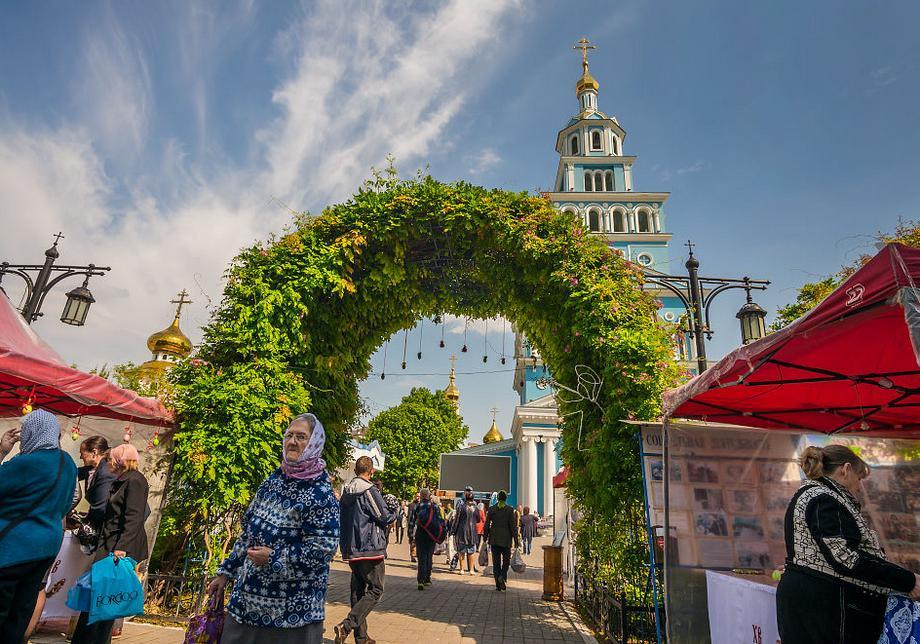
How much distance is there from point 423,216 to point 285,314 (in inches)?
100

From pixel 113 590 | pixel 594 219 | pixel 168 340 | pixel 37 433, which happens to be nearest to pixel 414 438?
pixel 168 340

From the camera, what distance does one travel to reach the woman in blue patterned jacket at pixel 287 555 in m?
2.57

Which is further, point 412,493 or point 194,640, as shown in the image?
point 412,493

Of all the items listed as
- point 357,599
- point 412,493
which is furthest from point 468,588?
point 412,493

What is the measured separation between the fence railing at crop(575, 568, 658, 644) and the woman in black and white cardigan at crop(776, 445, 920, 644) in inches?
113

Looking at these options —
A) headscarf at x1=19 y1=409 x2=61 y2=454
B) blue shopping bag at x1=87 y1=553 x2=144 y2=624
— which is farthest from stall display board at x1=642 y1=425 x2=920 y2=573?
headscarf at x1=19 y1=409 x2=61 y2=454

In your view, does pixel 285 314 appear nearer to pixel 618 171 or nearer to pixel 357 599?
pixel 357 599

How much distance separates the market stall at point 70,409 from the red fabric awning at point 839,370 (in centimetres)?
585

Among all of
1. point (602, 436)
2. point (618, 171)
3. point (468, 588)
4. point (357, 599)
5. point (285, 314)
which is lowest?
point (468, 588)

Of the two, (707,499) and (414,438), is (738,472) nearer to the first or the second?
(707,499)

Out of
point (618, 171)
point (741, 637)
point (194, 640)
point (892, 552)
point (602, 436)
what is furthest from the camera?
point (618, 171)

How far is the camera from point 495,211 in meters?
7.51

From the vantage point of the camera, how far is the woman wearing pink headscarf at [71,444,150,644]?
418cm

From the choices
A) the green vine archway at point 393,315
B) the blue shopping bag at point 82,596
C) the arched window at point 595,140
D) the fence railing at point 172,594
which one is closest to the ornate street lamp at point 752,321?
the green vine archway at point 393,315
